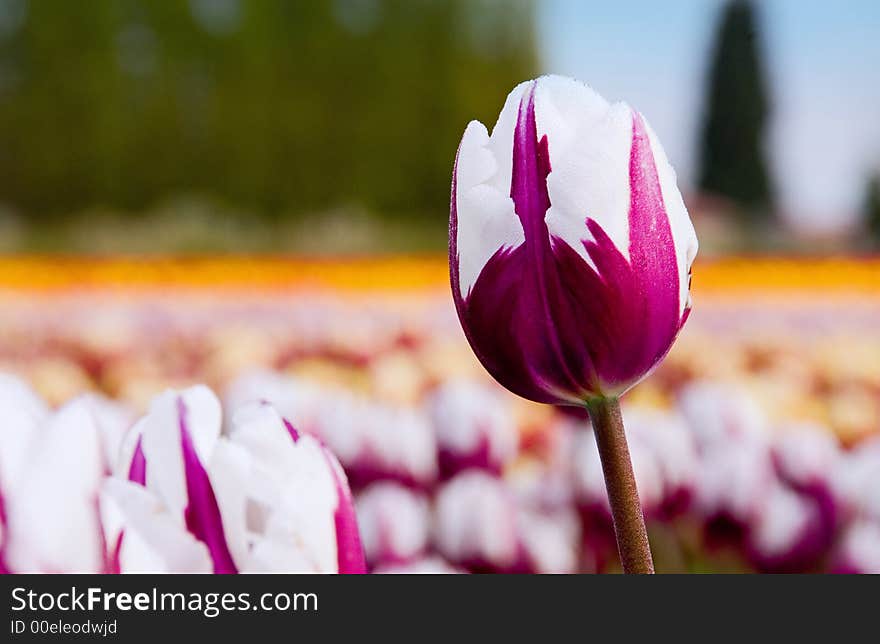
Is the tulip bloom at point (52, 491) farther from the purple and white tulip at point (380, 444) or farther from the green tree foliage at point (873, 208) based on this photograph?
the green tree foliage at point (873, 208)

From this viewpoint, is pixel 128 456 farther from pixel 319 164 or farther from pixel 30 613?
pixel 319 164

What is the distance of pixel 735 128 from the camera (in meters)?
9.66

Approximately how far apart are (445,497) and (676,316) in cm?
53

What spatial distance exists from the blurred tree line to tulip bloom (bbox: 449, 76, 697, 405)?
29.8 ft

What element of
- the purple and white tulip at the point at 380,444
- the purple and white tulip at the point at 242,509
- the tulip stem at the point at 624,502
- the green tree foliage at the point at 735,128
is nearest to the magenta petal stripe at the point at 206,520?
the purple and white tulip at the point at 242,509

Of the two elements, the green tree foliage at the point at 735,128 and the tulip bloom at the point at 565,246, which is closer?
the tulip bloom at the point at 565,246

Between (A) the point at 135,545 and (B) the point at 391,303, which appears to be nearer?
(A) the point at 135,545

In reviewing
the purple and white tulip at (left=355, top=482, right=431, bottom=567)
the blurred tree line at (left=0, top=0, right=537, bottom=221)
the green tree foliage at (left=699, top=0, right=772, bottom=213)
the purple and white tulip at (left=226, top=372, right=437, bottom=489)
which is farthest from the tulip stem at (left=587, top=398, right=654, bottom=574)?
the blurred tree line at (left=0, top=0, right=537, bottom=221)

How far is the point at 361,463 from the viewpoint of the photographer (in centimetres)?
90

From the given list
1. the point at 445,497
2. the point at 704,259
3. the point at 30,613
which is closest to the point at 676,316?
the point at 30,613

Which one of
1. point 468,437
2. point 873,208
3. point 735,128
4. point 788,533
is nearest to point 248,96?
point 735,128

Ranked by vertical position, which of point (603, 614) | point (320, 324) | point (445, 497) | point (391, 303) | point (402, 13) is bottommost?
point (603, 614)

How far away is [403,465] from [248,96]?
8867mm

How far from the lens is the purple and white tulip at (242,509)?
312 millimetres
